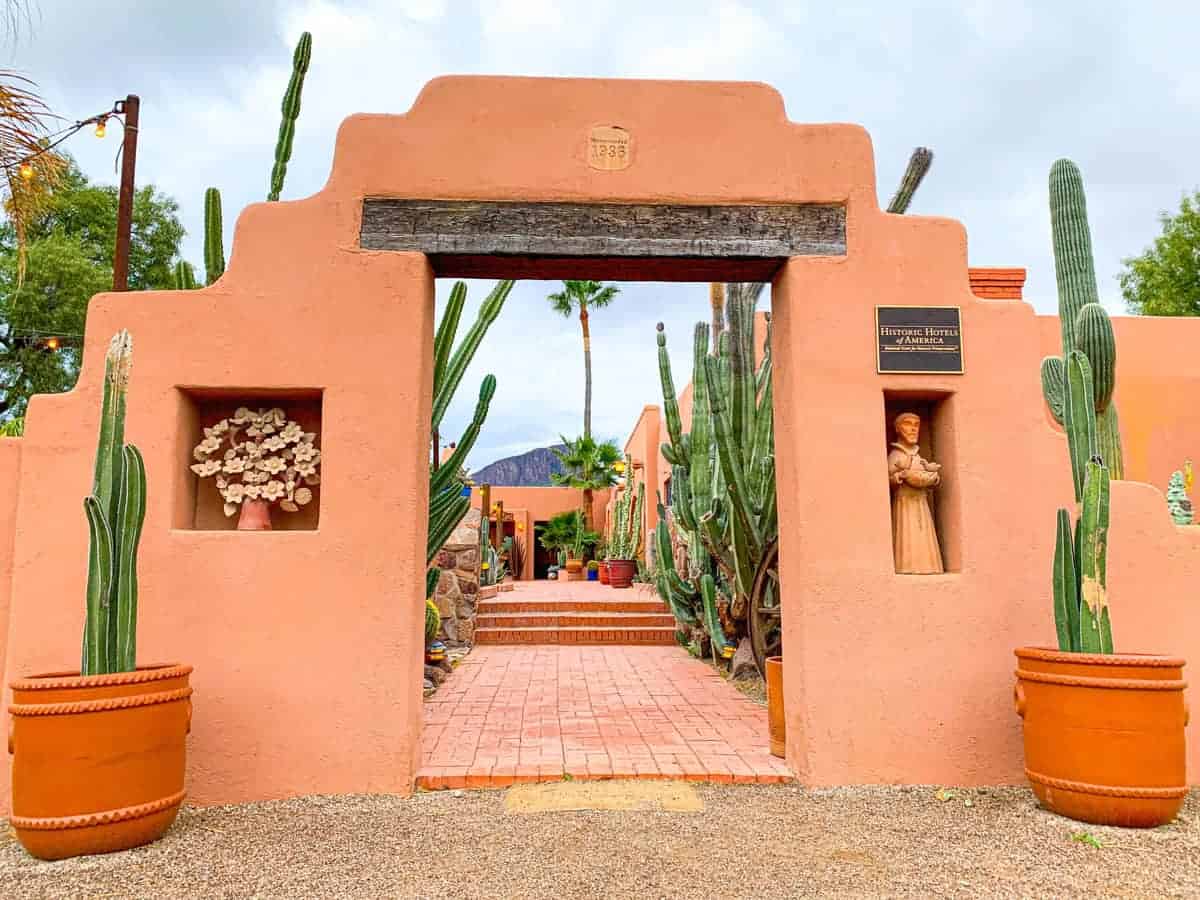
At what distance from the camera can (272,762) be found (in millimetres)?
3680

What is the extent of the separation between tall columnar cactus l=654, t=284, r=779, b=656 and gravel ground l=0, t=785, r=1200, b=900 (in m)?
2.92

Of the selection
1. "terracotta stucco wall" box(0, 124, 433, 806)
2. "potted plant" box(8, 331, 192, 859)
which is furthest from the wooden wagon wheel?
"potted plant" box(8, 331, 192, 859)

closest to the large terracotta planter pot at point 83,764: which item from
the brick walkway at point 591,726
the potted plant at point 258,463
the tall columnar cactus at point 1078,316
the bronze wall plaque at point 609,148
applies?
the potted plant at point 258,463

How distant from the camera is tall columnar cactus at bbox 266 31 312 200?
4.83 meters

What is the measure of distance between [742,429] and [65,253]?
1622cm

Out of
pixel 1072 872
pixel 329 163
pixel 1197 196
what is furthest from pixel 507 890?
pixel 1197 196

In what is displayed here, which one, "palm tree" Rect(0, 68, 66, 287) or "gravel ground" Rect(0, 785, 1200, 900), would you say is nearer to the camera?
"gravel ground" Rect(0, 785, 1200, 900)

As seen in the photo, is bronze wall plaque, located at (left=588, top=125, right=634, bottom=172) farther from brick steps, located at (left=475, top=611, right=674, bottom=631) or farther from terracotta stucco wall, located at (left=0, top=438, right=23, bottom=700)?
brick steps, located at (left=475, top=611, right=674, bottom=631)

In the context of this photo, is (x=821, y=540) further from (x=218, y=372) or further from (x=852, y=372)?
(x=218, y=372)

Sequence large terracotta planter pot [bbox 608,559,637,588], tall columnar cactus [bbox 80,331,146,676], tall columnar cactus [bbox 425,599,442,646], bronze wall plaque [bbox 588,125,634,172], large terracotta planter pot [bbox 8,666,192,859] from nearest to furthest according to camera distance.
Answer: large terracotta planter pot [bbox 8,666,192,859] < tall columnar cactus [bbox 80,331,146,676] < bronze wall plaque [bbox 588,125,634,172] < tall columnar cactus [bbox 425,599,442,646] < large terracotta planter pot [bbox 608,559,637,588]

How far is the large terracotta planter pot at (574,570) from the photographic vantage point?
60.0 ft

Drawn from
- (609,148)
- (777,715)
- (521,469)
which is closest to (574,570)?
(777,715)

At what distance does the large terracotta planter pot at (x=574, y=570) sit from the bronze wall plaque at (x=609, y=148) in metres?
14.8

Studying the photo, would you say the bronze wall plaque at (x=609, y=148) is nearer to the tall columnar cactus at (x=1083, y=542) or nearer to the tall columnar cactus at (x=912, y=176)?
the tall columnar cactus at (x=912, y=176)
